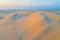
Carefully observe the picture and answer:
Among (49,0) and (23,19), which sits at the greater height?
(49,0)

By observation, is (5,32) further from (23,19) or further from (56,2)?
(56,2)

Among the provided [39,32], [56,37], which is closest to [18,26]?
[39,32]

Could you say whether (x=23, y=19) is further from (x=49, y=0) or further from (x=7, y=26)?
(x=49, y=0)

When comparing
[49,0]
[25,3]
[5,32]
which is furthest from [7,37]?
[49,0]

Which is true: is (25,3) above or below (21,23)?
above

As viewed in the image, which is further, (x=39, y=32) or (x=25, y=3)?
(x=25, y=3)
